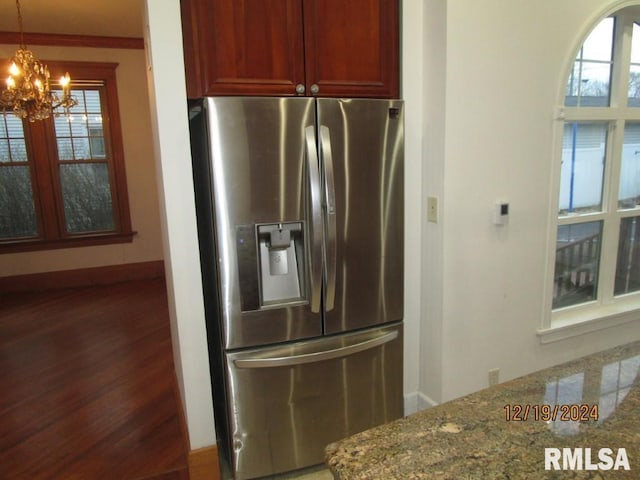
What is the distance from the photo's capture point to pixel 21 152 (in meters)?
5.01

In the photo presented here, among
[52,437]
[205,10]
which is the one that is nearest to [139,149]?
[52,437]

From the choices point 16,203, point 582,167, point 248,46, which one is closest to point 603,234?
point 582,167

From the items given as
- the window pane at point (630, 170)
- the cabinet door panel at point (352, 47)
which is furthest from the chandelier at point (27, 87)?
the window pane at point (630, 170)

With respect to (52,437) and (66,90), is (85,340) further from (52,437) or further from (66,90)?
(66,90)

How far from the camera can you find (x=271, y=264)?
6.25ft

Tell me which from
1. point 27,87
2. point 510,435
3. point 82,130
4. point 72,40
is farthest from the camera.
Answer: point 82,130

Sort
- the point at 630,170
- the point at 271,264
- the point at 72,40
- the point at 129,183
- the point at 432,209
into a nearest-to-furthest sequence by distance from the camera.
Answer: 1. the point at 271,264
2. the point at 432,209
3. the point at 630,170
4. the point at 72,40
5. the point at 129,183

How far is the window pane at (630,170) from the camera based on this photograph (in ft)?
9.36

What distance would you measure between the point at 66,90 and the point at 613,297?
14.9 feet

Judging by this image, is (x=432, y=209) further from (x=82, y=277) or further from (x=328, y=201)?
(x=82, y=277)

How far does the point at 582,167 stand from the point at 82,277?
5.20 meters

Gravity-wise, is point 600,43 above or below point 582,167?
above

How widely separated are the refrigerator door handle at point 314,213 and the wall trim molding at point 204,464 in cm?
87

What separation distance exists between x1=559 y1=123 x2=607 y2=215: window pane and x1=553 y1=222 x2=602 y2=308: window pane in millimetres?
131
